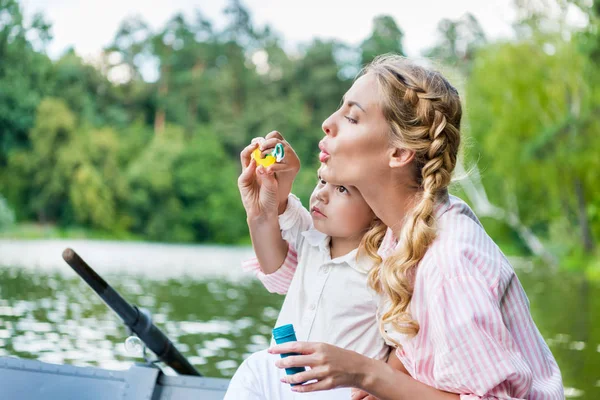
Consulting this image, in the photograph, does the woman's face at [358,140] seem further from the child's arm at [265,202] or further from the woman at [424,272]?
the child's arm at [265,202]

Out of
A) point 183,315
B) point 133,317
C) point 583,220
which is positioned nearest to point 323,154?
point 133,317

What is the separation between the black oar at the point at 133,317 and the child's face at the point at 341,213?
779 mm

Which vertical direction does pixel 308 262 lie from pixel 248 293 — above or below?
above

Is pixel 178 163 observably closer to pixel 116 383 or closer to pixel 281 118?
pixel 281 118

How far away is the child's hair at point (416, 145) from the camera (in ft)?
4.17

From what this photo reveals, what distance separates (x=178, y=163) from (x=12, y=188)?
292 inches

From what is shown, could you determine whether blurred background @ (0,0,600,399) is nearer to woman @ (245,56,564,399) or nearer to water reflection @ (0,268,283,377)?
water reflection @ (0,268,283,377)

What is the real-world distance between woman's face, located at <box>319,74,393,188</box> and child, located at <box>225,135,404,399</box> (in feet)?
0.61

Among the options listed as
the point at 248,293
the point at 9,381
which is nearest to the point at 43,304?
the point at 248,293

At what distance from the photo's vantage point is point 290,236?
1.65 metres

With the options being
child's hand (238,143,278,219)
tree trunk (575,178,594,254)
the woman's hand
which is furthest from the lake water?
the woman's hand

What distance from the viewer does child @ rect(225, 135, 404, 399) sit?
4.90 feet

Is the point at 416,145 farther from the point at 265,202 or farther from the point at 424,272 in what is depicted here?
the point at 265,202

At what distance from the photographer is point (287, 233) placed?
1.65 metres
